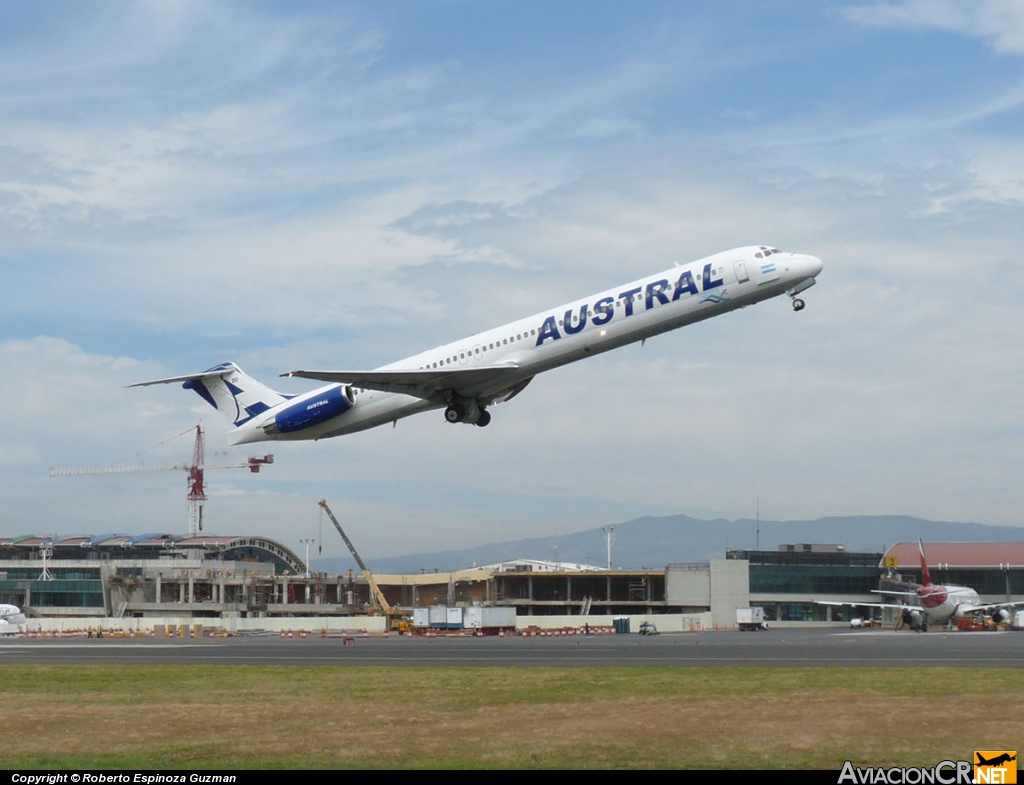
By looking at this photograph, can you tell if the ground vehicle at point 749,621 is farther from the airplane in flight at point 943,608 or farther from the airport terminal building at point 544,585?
the airport terminal building at point 544,585

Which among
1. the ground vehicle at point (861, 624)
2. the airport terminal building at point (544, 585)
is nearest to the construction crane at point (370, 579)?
the airport terminal building at point (544, 585)

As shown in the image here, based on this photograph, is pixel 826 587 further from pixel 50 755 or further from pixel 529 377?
pixel 50 755

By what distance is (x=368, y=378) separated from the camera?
47.3 meters

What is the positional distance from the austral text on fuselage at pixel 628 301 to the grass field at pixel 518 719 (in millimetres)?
13529

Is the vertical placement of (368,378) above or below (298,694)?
above

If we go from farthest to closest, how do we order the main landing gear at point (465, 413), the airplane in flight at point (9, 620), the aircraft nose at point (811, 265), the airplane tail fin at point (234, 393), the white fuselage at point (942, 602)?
the airplane in flight at point (9, 620) → the white fuselage at point (942, 602) → the airplane tail fin at point (234, 393) → the main landing gear at point (465, 413) → the aircraft nose at point (811, 265)

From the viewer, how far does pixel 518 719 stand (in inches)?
961

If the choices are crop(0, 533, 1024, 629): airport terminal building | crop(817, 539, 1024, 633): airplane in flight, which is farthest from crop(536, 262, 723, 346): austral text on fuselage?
crop(0, 533, 1024, 629): airport terminal building

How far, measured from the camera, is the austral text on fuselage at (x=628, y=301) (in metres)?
42.6

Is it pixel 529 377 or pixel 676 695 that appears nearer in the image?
pixel 676 695

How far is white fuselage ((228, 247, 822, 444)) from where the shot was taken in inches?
1662

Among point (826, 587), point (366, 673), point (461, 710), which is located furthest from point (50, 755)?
point (826, 587)

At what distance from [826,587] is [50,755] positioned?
11947 centimetres

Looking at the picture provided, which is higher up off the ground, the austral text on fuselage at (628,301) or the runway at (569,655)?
the austral text on fuselage at (628,301)
